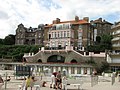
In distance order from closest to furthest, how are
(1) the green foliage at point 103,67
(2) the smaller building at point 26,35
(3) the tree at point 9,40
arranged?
1. (1) the green foliage at point 103,67
2. (2) the smaller building at point 26,35
3. (3) the tree at point 9,40

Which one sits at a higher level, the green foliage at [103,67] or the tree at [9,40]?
the tree at [9,40]

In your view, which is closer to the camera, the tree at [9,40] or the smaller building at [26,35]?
the smaller building at [26,35]

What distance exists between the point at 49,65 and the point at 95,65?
1007 centimetres

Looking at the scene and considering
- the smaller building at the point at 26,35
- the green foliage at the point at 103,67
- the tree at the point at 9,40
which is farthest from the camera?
the tree at the point at 9,40

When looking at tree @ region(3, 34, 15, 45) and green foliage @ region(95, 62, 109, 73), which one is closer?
green foliage @ region(95, 62, 109, 73)

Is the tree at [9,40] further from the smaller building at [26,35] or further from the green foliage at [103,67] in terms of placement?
the green foliage at [103,67]

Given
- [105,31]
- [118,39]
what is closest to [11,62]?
[118,39]

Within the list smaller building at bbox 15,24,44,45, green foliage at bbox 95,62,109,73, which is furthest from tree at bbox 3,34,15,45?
green foliage at bbox 95,62,109,73

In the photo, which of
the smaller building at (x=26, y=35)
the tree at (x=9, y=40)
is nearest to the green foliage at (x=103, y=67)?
the smaller building at (x=26, y=35)

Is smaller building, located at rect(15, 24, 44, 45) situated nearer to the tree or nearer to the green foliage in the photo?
the tree

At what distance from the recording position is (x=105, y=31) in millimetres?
90688

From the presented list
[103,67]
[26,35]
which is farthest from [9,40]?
[103,67]

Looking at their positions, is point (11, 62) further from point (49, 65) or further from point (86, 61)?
point (86, 61)

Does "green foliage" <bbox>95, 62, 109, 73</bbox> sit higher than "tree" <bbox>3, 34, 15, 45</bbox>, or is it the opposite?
"tree" <bbox>3, 34, 15, 45</bbox>
